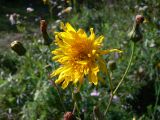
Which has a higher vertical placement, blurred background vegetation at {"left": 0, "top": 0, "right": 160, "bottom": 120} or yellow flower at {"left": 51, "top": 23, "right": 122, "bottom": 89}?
yellow flower at {"left": 51, "top": 23, "right": 122, "bottom": 89}

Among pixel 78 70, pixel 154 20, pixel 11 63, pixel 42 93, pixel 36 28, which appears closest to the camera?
pixel 78 70

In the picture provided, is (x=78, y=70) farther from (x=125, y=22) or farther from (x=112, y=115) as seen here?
(x=125, y=22)

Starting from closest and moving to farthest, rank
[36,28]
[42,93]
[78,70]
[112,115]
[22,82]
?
[78,70]
[112,115]
[42,93]
[22,82]
[36,28]

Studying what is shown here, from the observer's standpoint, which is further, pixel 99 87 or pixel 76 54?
pixel 99 87

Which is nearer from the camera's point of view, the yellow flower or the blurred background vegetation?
the yellow flower

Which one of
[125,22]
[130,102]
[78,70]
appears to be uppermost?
[78,70]

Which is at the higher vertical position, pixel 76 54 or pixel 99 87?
pixel 76 54

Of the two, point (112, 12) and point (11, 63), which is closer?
point (11, 63)

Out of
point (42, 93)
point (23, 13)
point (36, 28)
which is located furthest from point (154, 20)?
point (23, 13)
